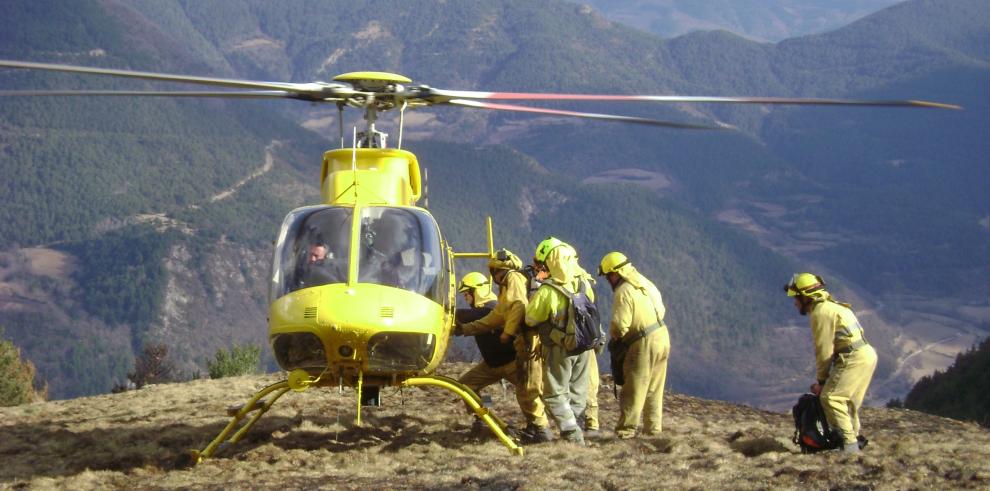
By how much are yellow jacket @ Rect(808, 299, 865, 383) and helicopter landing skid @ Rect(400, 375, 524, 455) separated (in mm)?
2729

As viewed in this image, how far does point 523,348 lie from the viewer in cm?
1200

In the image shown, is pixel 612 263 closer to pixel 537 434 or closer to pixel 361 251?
pixel 537 434

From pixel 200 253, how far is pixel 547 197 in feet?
223

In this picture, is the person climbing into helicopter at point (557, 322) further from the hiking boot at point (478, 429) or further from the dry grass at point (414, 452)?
the hiking boot at point (478, 429)

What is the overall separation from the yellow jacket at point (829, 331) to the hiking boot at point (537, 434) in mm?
2531

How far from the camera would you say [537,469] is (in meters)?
10.4

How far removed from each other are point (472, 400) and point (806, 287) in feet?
10.3

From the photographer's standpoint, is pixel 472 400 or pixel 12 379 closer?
pixel 472 400

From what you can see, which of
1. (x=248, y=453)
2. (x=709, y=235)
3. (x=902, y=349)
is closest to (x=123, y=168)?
(x=709, y=235)

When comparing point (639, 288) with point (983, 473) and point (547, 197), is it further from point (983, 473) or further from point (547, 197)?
point (547, 197)

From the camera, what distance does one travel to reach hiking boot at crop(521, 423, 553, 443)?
12.0 m

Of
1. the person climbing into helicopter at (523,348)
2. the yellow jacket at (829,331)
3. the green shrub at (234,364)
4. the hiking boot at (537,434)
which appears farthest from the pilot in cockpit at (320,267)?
the green shrub at (234,364)

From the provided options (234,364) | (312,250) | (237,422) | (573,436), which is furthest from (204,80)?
(234,364)

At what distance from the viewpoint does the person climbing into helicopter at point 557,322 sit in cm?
1160
